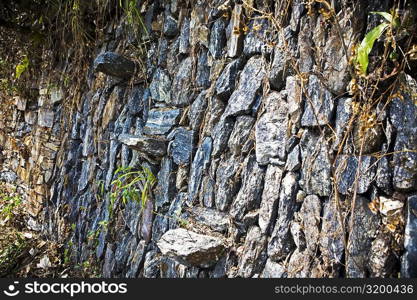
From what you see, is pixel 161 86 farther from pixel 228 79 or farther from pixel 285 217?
pixel 285 217

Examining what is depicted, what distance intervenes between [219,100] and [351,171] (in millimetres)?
958

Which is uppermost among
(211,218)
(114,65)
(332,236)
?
(114,65)

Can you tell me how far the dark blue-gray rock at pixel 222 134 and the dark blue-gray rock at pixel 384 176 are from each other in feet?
2.95

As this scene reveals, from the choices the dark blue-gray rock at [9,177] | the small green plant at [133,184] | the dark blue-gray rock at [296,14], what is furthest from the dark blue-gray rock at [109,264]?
the dark blue-gray rock at [9,177]

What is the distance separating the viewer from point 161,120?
2893mm

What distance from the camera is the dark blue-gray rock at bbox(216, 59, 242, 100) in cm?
243

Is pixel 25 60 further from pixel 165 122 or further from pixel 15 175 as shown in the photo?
pixel 165 122

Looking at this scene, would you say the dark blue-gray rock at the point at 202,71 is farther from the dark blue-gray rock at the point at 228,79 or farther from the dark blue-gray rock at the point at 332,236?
the dark blue-gray rock at the point at 332,236

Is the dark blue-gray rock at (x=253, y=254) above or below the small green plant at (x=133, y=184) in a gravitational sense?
below

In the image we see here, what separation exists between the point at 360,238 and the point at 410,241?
19cm

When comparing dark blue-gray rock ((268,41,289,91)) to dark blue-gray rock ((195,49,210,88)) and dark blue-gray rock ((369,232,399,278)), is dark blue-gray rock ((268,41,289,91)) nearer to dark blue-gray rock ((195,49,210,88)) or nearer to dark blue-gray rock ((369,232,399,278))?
dark blue-gray rock ((195,49,210,88))

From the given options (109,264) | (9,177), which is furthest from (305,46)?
(9,177)

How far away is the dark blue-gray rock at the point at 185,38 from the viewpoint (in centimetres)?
282

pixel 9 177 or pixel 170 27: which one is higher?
pixel 170 27
